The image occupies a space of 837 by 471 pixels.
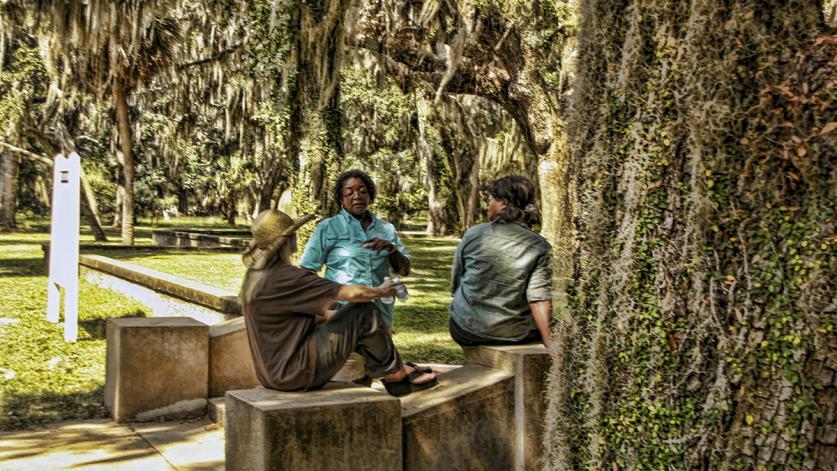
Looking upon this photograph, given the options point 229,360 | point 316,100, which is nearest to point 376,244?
point 229,360

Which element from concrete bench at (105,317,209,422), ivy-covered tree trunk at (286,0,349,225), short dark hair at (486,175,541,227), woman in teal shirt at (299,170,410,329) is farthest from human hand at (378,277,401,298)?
ivy-covered tree trunk at (286,0,349,225)

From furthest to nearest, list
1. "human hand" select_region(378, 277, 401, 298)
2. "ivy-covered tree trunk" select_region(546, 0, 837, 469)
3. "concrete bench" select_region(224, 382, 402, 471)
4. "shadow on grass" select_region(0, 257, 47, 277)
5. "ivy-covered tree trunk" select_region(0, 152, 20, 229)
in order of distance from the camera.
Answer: "ivy-covered tree trunk" select_region(0, 152, 20, 229)
"shadow on grass" select_region(0, 257, 47, 277)
"human hand" select_region(378, 277, 401, 298)
"concrete bench" select_region(224, 382, 402, 471)
"ivy-covered tree trunk" select_region(546, 0, 837, 469)

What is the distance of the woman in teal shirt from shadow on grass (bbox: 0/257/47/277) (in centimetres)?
1003

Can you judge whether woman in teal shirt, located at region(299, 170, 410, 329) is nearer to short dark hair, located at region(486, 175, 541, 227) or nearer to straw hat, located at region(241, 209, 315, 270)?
short dark hair, located at region(486, 175, 541, 227)

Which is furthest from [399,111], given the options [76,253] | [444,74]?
[76,253]

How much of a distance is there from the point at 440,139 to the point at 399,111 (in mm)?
6585

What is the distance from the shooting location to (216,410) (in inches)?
260

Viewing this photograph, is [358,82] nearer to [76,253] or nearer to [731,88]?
[76,253]

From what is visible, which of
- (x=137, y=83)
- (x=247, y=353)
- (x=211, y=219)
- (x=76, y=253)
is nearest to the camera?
(x=247, y=353)

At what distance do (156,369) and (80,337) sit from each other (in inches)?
116

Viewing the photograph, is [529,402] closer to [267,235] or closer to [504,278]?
[504,278]

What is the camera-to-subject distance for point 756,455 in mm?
2645

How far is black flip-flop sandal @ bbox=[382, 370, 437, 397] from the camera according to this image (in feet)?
15.7

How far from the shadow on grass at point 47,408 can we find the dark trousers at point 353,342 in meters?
2.97
